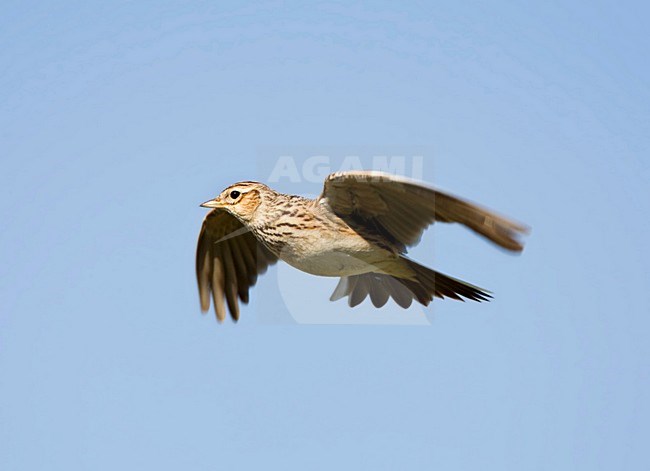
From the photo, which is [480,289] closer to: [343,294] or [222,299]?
[343,294]

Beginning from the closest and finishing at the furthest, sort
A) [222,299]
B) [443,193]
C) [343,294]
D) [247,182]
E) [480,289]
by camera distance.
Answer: [443,193] < [480,289] < [247,182] < [343,294] < [222,299]

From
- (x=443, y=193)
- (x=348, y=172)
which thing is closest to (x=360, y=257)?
(x=348, y=172)

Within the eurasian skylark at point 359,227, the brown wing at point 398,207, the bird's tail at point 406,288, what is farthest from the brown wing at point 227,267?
the brown wing at point 398,207

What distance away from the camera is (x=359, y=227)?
9242mm

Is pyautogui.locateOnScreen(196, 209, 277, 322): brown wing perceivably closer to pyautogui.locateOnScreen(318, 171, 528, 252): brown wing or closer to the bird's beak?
the bird's beak

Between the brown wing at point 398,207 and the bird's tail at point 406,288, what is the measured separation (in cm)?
36

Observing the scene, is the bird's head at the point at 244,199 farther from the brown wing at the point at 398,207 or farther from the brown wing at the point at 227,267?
the brown wing at the point at 227,267

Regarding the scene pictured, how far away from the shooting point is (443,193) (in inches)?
306

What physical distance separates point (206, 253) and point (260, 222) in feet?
6.22

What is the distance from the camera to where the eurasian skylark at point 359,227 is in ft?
28.0

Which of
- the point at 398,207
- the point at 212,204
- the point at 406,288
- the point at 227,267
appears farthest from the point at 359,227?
the point at 227,267

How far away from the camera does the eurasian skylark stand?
854cm

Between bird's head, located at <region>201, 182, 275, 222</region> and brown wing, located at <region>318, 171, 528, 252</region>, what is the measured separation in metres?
0.78

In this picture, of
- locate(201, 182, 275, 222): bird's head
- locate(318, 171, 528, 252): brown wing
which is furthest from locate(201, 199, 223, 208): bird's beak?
locate(318, 171, 528, 252): brown wing
